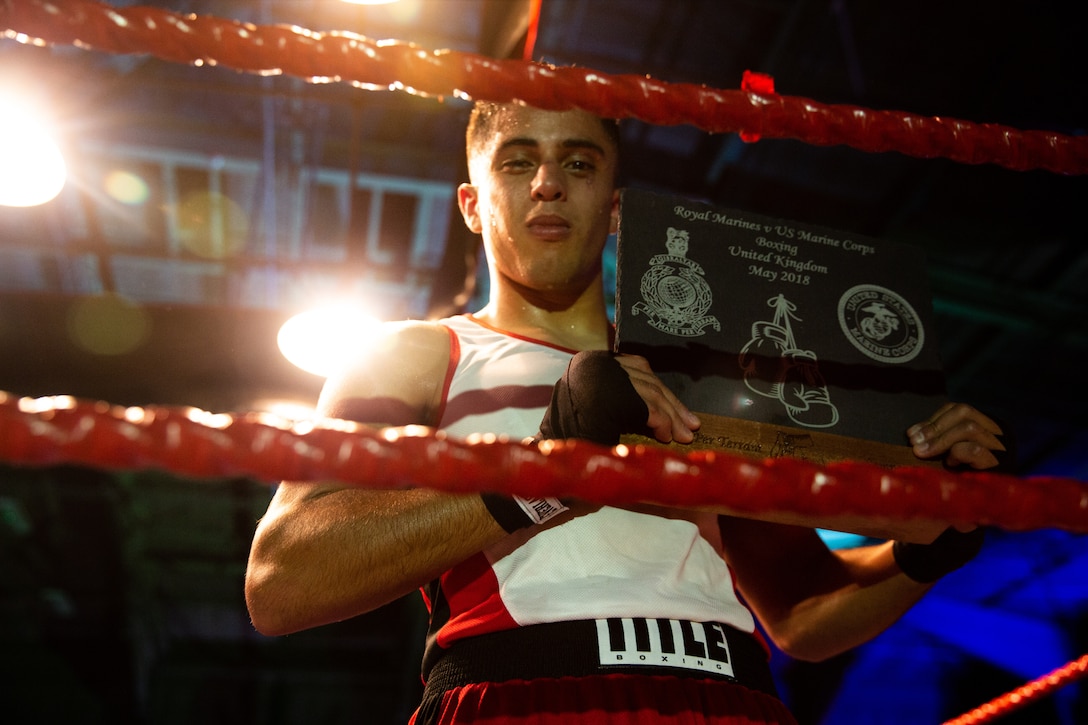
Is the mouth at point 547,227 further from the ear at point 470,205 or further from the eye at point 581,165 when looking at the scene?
the ear at point 470,205

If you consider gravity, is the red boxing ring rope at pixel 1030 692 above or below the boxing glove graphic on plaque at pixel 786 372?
below

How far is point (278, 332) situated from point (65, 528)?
16.7 ft

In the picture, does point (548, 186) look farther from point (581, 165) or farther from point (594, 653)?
point (594, 653)

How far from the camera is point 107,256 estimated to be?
15.8 feet

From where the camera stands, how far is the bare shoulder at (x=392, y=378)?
3.95ft

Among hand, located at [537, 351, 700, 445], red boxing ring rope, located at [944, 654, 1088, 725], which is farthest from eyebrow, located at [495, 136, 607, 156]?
red boxing ring rope, located at [944, 654, 1088, 725]

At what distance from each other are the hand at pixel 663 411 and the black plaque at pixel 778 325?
0.11 ft

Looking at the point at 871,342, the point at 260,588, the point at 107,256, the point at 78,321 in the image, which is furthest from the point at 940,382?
the point at 107,256

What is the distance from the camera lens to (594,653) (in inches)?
41.4

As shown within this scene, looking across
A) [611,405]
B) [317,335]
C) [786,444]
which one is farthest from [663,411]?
[317,335]

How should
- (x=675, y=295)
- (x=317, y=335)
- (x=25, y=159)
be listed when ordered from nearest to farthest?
(x=675, y=295)
(x=25, y=159)
(x=317, y=335)

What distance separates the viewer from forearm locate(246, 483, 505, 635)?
1.01 meters

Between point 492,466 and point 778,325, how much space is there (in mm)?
690

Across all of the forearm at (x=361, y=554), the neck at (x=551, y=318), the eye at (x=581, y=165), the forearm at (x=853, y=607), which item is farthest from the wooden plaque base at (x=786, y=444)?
the eye at (x=581, y=165)
